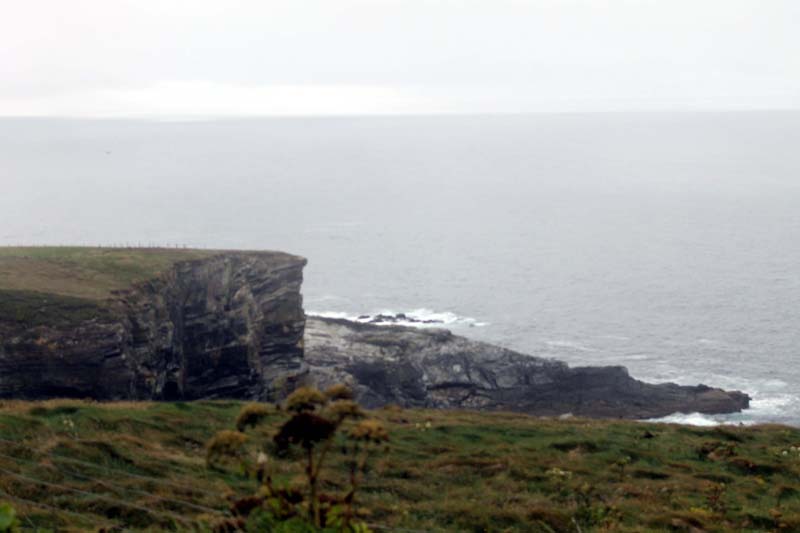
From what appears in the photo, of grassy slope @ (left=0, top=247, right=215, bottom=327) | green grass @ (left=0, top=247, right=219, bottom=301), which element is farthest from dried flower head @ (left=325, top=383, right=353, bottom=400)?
green grass @ (left=0, top=247, right=219, bottom=301)

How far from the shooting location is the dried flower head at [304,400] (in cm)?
806

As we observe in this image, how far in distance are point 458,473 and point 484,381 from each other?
50233 millimetres

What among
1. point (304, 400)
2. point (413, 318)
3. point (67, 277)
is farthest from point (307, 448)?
point (413, 318)

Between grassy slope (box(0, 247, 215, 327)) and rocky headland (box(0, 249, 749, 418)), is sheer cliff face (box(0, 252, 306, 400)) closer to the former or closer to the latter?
rocky headland (box(0, 249, 749, 418))

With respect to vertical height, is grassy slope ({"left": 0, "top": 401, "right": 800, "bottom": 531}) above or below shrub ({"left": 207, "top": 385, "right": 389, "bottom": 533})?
below

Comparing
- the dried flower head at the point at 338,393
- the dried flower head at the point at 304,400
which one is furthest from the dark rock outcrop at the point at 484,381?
the dried flower head at the point at 304,400

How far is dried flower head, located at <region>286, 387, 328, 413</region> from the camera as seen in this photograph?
8.06 m

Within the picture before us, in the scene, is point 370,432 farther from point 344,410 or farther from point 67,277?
point 67,277

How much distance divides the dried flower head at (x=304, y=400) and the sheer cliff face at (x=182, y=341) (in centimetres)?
3696

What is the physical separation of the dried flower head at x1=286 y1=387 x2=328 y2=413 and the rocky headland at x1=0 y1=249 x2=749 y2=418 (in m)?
37.0

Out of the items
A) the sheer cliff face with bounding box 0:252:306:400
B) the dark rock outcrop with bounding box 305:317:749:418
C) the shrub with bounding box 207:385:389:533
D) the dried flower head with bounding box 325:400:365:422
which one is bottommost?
the dark rock outcrop with bounding box 305:317:749:418

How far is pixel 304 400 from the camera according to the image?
8.06 metres

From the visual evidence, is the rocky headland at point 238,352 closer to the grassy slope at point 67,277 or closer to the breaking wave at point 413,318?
the grassy slope at point 67,277

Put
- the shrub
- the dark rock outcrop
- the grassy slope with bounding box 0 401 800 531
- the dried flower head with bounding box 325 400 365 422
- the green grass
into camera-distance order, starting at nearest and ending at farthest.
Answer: the shrub < the dried flower head with bounding box 325 400 365 422 < the grassy slope with bounding box 0 401 800 531 < the green grass < the dark rock outcrop
